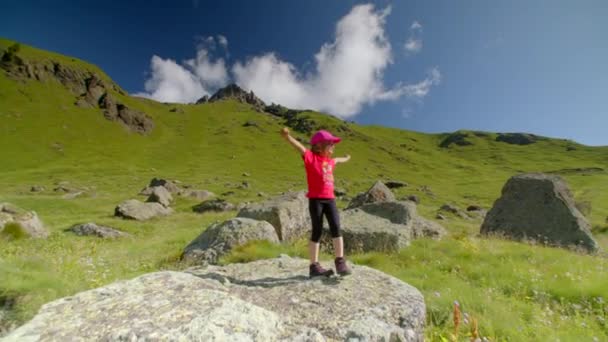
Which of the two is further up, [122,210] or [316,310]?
[316,310]

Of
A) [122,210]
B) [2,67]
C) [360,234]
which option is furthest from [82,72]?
[360,234]

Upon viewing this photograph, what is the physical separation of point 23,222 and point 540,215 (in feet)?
107

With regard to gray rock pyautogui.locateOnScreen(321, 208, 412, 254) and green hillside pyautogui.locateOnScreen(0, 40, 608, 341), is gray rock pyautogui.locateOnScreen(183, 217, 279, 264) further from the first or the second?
gray rock pyautogui.locateOnScreen(321, 208, 412, 254)

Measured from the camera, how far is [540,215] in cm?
1919

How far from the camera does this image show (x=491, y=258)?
11641 mm

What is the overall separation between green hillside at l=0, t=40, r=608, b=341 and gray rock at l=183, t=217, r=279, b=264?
717mm

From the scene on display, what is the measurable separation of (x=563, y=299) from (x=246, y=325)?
8.25 m

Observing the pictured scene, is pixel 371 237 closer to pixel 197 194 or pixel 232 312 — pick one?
pixel 232 312

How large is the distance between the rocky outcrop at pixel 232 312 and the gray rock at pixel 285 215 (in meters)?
9.45

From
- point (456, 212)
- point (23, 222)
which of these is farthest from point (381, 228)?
point (456, 212)

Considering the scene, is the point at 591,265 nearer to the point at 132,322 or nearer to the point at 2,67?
the point at 132,322

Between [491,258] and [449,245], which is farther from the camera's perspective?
[449,245]

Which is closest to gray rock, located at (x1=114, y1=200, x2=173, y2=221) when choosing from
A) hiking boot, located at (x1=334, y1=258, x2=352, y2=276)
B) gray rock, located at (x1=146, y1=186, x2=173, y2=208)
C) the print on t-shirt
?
gray rock, located at (x1=146, y1=186, x2=173, y2=208)

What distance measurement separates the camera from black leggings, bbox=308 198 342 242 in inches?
280
